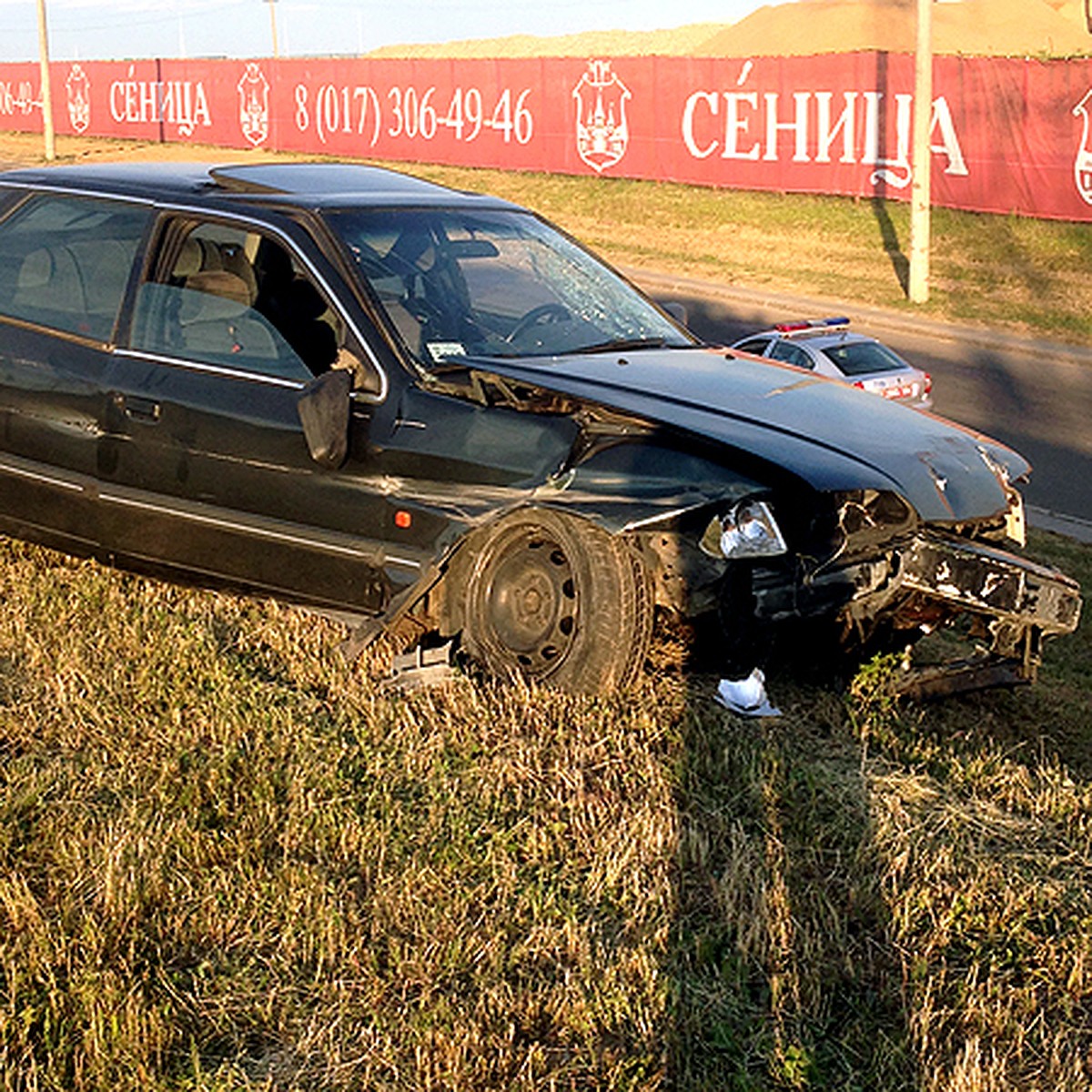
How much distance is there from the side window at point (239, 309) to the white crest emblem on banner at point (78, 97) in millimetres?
57257

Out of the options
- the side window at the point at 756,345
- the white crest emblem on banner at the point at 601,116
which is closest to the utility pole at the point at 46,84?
the white crest emblem on banner at the point at 601,116

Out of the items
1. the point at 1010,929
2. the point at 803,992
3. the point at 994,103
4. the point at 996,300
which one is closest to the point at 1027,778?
the point at 1010,929

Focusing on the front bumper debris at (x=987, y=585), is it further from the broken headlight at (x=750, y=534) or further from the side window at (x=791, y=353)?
the side window at (x=791, y=353)

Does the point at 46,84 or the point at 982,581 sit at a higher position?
the point at 46,84

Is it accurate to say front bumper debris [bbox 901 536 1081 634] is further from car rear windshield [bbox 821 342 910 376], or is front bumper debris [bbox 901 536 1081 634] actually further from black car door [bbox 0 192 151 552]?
car rear windshield [bbox 821 342 910 376]

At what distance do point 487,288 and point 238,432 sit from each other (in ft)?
3.75

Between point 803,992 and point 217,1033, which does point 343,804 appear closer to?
point 217,1033

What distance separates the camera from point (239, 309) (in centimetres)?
636

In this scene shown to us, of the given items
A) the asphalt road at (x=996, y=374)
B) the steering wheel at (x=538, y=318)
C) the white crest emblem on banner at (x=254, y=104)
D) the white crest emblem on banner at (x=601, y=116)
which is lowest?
the asphalt road at (x=996, y=374)

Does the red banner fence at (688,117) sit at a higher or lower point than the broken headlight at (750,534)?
higher

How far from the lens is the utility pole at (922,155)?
24062mm

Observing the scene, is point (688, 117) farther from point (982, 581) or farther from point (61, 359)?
point (982, 581)

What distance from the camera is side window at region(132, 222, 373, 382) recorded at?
20.2ft

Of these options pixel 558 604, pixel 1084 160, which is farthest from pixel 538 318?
pixel 1084 160
